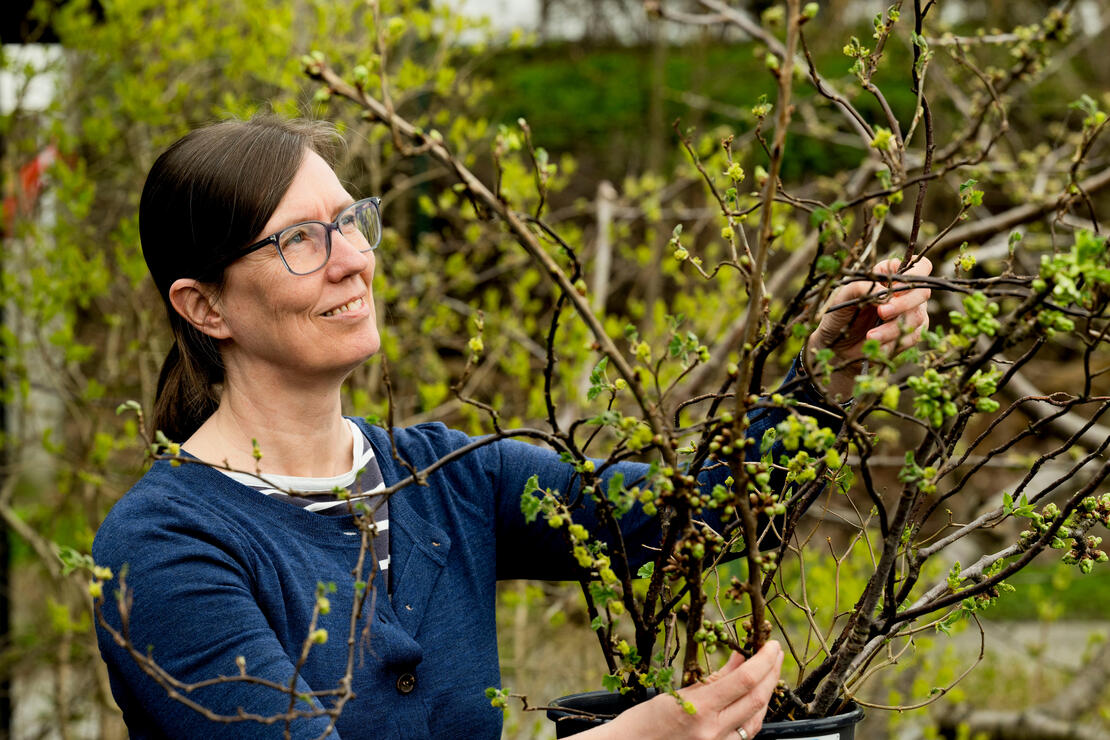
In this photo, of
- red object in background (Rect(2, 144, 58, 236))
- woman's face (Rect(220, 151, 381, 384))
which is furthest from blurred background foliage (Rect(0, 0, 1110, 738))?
woman's face (Rect(220, 151, 381, 384))

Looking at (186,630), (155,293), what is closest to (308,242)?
(186,630)

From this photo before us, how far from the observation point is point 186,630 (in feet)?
4.93

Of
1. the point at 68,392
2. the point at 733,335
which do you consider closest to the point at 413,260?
the point at 68,392

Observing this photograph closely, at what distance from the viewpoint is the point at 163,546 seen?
158 centimetres

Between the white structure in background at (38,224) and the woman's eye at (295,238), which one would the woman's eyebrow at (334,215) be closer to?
the woman's eye at (295,238)

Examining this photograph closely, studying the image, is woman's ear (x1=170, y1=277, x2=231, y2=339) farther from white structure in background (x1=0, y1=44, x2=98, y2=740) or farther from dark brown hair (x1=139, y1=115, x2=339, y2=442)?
white structure in background (x1=0, y1=44, x2=98, y2=740)

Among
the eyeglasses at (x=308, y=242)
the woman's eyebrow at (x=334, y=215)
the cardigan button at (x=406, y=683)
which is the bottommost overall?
the cardigan button at (x=406, y=683)

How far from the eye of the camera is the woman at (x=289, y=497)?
1.54m

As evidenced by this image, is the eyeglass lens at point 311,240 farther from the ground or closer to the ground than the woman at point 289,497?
farther from the ground

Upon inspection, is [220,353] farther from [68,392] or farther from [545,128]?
[545,128]

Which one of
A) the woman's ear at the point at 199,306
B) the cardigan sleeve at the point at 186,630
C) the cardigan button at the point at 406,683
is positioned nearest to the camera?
the cardigan sleeve at the point at 186,630

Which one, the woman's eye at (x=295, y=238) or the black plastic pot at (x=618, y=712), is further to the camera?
the woman's eye at (x=295, y=238)

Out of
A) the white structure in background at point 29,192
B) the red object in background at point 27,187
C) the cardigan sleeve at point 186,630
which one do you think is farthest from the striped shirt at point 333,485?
the red object in background at point 27,187

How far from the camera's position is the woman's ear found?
1.89m
